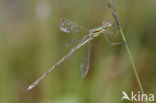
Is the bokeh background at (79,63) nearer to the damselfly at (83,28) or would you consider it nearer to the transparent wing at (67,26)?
the damselfly at (83,28)

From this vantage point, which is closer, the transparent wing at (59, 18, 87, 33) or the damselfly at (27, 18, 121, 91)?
the damselfly at (27, 18, 121, 91)

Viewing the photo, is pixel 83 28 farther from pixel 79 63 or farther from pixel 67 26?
pixel 79 63

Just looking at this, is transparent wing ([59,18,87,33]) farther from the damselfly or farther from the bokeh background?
the bokeh background

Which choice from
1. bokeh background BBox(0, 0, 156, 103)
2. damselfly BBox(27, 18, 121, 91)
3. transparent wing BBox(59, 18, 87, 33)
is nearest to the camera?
damselfly BBox(27, 18, 121, 91)

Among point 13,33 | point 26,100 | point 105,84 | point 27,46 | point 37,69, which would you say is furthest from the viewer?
point 13,33

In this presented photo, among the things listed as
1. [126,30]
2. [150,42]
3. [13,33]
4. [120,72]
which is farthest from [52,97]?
[13,33]

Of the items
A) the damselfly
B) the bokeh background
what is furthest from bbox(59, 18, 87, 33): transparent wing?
the bokeh background

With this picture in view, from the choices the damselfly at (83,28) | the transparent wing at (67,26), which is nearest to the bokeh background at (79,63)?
the damselfly at (83,28)

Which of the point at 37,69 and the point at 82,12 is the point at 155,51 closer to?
the point at 82,12
